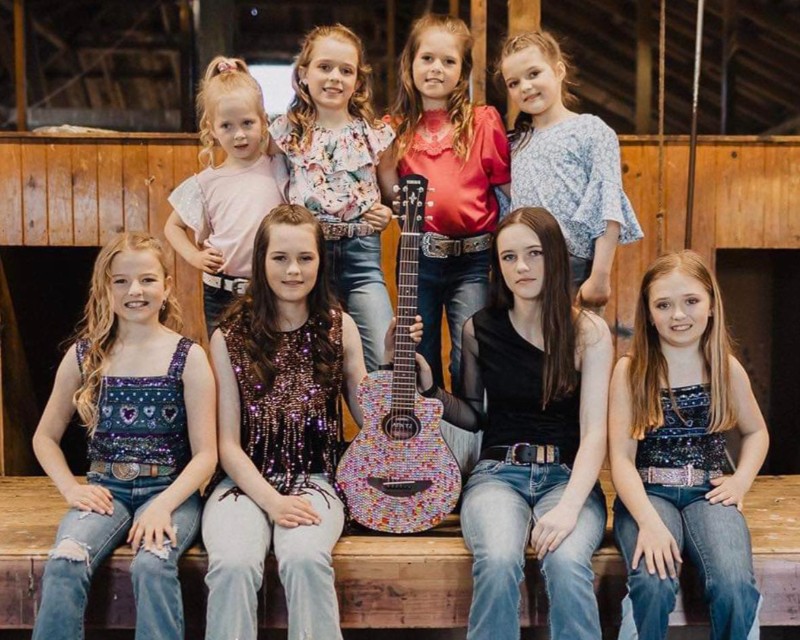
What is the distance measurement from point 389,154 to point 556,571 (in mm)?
1269

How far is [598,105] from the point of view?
980cm

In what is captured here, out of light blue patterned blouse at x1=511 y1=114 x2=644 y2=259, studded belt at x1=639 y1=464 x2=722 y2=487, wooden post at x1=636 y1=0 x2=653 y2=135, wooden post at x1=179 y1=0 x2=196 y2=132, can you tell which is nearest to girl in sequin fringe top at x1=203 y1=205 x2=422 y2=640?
light blue patterned blouse at x1=511 y1=114 x2=644 y2=259

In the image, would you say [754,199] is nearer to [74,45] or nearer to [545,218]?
[545,218]

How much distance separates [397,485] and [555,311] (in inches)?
23.2

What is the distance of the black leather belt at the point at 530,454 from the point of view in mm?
2316

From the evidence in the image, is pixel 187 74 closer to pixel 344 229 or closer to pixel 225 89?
pixel 225 89

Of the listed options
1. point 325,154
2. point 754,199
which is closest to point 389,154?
point 325,154

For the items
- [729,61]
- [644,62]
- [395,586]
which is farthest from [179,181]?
[729,61]

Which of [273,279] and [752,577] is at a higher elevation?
[273,279]

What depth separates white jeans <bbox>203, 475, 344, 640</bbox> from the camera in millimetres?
2064

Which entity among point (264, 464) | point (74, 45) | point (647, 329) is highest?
point (74, 45)

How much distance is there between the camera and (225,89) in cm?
262

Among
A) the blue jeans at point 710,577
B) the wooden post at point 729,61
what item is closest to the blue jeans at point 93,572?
the blue jeans at point 710,577

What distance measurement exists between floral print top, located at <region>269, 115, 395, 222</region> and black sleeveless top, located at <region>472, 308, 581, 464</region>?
547mm
